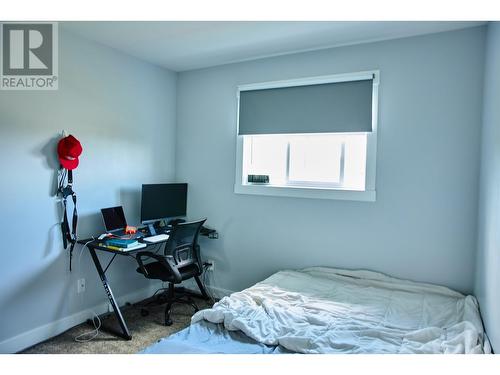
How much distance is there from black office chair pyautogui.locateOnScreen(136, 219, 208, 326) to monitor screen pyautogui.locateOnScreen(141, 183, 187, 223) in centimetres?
44

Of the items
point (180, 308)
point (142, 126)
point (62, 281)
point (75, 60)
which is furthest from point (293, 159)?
point (62, 281)

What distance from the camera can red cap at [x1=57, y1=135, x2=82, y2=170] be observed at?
8.79 feet

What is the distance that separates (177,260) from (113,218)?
717 mm

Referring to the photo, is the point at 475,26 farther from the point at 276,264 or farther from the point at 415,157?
the point at 276,264

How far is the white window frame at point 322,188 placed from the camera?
2840mm

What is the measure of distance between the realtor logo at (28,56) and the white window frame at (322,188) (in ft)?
5.48

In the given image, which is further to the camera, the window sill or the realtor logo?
the window sill

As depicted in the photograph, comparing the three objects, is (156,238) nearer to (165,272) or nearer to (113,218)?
(165,272)

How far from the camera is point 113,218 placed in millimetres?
3107

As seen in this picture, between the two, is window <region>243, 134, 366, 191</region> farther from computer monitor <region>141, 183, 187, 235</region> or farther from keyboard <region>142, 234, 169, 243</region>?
keyboard <region>142, 234, 169, 243</region>

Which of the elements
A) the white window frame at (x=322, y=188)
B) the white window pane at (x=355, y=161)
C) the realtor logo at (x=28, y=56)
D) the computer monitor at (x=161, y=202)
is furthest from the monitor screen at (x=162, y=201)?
the white window pane at (x=355, y=161)

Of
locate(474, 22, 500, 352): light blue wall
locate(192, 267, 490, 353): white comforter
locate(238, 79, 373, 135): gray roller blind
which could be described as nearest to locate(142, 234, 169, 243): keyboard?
locate(192, 267, 490, 353): white comforter

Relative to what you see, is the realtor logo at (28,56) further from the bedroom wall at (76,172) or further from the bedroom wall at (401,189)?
the bedroom wall at (401,189)

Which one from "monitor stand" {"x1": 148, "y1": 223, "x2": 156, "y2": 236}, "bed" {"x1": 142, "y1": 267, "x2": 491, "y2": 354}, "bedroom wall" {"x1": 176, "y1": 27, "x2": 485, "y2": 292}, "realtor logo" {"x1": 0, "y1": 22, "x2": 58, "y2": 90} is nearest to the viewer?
"bed" {"x1": 142, "y1": 267, "x2": 491, "y2": 354}
